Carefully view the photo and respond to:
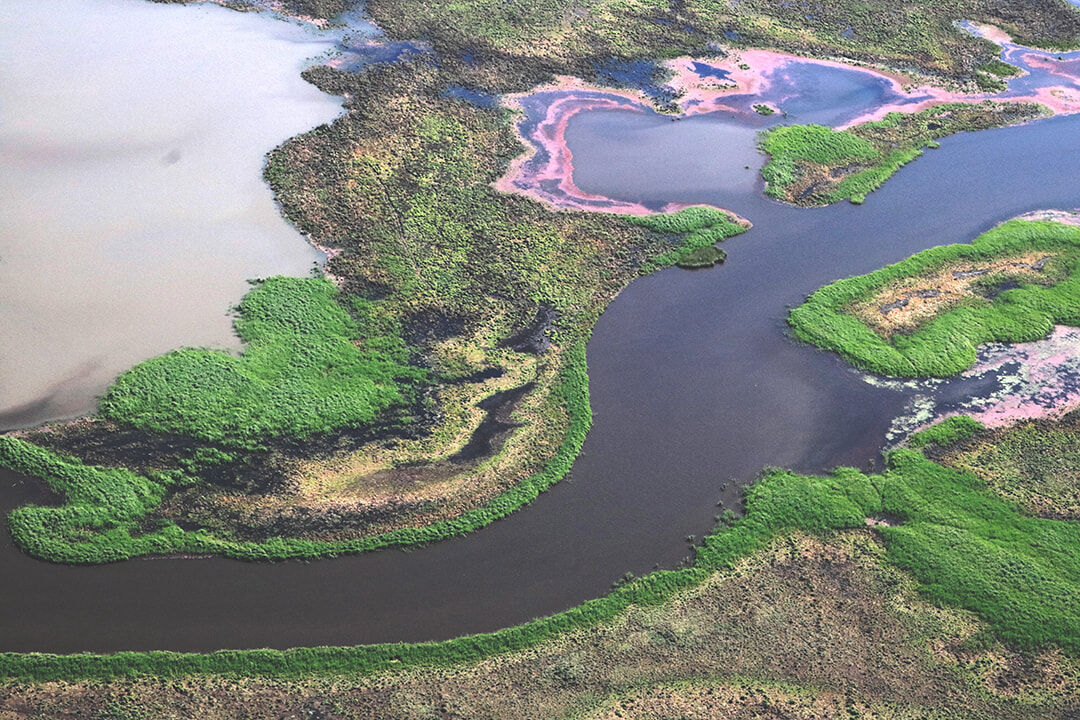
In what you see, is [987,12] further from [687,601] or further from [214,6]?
[687,601]

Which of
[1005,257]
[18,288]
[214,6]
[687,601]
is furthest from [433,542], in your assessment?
[214,6]

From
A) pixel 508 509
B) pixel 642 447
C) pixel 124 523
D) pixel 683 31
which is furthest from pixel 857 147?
pixel 124 523

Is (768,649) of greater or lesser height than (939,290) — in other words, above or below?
below

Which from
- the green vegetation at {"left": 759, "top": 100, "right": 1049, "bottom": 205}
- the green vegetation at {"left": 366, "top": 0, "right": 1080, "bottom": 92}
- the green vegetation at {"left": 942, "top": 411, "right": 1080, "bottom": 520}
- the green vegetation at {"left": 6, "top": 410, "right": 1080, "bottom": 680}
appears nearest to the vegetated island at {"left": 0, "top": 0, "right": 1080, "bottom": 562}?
the green vegetation at {"left": 366, "top": 0, "right": 1080, "bottom": 92}

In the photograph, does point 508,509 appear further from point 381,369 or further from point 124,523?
point 124,523

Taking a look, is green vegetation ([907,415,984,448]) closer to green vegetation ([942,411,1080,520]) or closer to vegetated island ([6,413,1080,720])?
green vegetation ([942,411,1080,520])

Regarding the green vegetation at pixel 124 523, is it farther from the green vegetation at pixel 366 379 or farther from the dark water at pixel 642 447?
the dark water at pixel 642 447

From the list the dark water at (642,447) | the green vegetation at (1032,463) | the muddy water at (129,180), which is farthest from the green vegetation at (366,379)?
the green vegetation at (1032,463)
